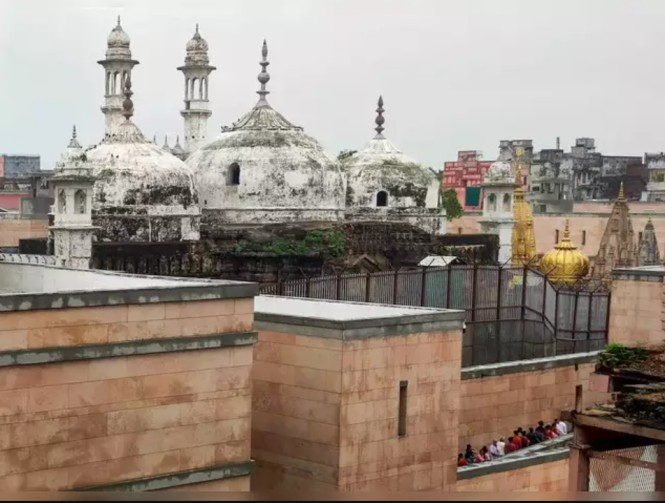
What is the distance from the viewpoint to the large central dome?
31.4 meters

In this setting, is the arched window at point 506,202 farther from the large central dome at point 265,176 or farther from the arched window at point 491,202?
the large central dome at point 265,176

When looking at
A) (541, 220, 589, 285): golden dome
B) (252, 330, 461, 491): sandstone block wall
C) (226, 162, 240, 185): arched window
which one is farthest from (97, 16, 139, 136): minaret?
(252, 330, 461, 491): sandstone block wall

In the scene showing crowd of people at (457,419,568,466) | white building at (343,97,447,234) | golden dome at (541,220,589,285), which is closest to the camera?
crowd of people at (457,419,568,466)

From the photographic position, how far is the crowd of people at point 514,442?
16.1 meters

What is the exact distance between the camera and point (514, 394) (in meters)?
17.5

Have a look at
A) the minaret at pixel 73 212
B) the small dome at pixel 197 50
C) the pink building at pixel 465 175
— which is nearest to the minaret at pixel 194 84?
the small dome at pixel 197 50

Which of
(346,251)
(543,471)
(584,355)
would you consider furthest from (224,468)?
(346,251)

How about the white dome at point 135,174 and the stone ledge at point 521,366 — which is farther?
the white dome at point 135,174

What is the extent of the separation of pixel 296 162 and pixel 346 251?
9.65 feet

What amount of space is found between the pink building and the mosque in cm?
3698

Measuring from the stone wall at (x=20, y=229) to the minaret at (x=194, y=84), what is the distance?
21.1 feet

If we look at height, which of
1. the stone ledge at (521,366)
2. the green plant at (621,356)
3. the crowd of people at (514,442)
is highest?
the green plant at (621,356)

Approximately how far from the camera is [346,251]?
3056cm

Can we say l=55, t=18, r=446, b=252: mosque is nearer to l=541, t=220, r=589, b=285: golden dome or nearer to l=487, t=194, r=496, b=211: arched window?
l=487, t=194, r=496, b=211: arched window
